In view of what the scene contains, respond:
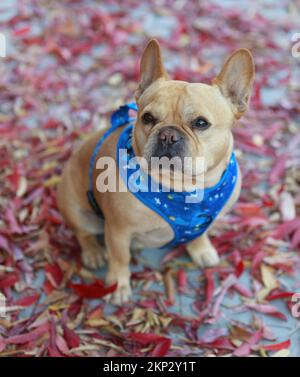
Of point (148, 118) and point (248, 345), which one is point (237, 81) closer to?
point (148, 118)

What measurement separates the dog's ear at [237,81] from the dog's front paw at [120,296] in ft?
3.98

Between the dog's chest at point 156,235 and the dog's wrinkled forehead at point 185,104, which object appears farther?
the dog's chest at point 156,235

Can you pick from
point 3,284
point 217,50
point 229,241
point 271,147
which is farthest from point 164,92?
point 217,50

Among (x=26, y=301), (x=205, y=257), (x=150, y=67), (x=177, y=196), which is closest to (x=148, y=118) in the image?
(x=150, y=67)

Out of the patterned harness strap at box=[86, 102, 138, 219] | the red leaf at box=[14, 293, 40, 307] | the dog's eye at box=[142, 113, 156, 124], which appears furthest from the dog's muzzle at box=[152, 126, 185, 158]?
the red leaf at box=[14, 293, 40, 307]

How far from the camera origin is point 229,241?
3.27 meters

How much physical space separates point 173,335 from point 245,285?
565 millimetres

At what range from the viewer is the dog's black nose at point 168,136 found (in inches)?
88.0

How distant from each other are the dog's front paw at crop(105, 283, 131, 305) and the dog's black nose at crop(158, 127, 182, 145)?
1070 millimetres

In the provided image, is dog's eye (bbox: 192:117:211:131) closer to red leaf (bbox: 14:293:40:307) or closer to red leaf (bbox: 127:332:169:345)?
red leaf (bbox: 127:332:169:345)

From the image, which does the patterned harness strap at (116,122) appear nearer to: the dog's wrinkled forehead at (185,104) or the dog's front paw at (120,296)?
the dog's wrinkled forehead at (185,104)

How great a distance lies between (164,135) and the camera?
7.34 ft

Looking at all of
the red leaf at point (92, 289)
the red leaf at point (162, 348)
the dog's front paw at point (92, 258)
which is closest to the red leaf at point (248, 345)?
the red leaf at point (162, 348)

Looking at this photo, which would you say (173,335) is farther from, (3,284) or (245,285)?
(3,284)
